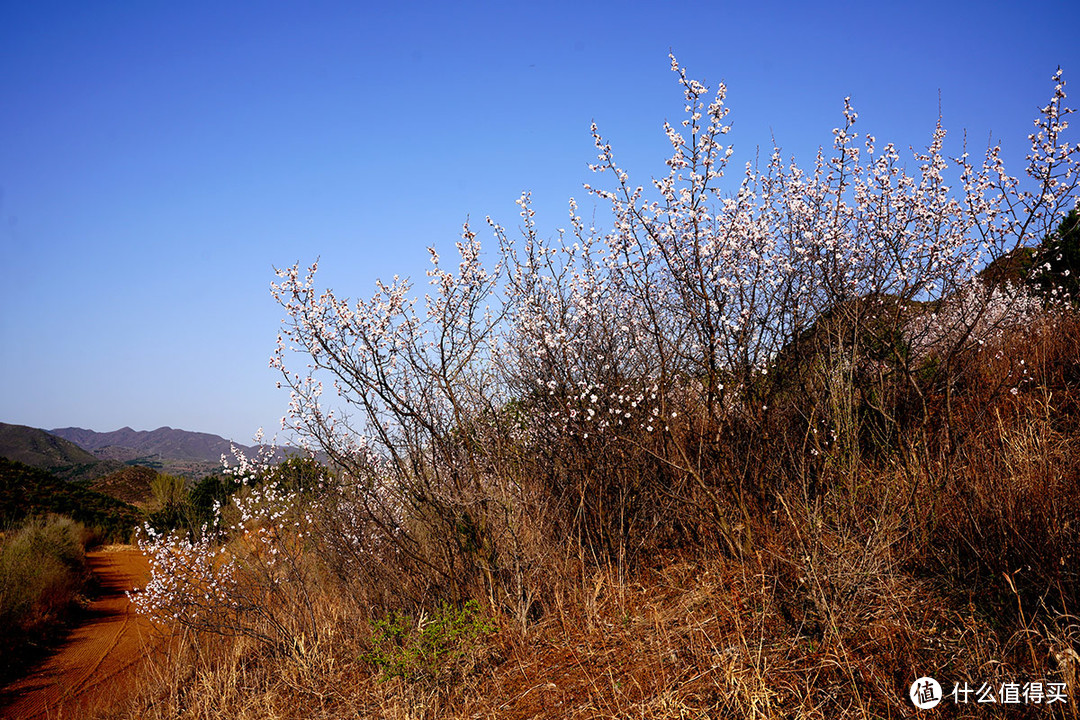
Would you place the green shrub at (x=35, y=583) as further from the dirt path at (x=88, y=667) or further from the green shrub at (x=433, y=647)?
the green shrub at (x=433, y=647)

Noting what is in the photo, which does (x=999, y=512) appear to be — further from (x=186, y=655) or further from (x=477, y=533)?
(x=186, y=655)

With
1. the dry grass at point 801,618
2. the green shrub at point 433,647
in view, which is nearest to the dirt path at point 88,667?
the dry grass at point 801,618

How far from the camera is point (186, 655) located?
7.54 metres

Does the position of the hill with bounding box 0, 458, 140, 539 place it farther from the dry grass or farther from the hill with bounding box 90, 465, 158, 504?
the dry grass

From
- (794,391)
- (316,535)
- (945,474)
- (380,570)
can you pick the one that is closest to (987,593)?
(945,474)

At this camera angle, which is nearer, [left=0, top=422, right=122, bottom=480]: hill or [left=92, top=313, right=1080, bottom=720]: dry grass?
[left=92, top=313, right=1080, bottom=720]: dry grass

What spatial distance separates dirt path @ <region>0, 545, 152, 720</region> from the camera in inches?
296

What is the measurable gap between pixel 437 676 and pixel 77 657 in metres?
7.84

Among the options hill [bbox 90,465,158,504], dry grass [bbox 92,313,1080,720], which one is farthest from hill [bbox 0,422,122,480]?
dry grass [bbox 92,313,1080,720]

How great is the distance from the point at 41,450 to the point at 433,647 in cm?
6962

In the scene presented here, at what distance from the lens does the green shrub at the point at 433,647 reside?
504 centimetres

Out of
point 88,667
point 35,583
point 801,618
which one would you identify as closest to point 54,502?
point 35,583

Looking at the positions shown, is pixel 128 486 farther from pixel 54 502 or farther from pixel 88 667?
pixel 88 667

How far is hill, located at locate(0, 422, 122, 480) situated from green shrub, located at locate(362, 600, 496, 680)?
52739 mm
